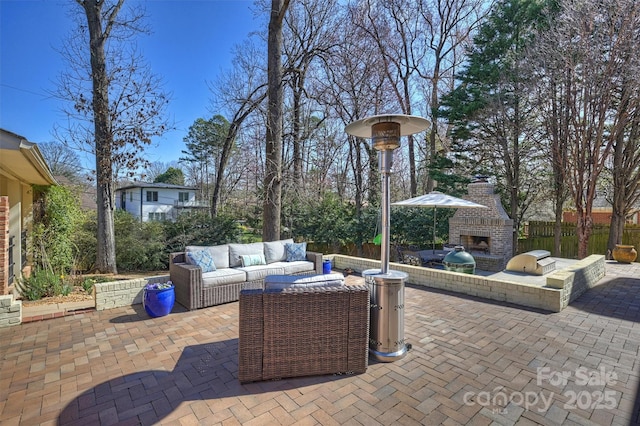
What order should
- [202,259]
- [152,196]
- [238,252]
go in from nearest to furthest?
[202,259] → [238,252] → [152,196]

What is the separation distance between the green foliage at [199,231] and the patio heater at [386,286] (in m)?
7.42

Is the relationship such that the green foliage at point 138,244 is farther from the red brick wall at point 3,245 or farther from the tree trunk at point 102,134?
the red brick wall at point 3,245

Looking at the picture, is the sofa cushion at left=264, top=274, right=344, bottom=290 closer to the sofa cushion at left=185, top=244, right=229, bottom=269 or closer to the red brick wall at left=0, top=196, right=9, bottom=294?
the sofa cushion at left=185, top=244, right=229, bottom=269

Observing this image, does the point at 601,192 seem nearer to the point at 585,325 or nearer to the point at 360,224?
the point at 360,224

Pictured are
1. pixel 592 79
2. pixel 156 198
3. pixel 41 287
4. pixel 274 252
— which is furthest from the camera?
pixel 156 198

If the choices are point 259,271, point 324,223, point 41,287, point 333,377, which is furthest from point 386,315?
point 324,223

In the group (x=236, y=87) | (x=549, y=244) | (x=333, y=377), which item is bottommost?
(x=333, y=377)

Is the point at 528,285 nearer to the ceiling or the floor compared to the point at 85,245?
nearer to the floor

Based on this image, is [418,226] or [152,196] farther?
[152,196]

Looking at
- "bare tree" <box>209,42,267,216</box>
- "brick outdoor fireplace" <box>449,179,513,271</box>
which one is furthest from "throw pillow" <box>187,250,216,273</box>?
"brick outdoor fireplace" <box>449,179,513,271</box>

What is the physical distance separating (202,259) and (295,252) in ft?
6.07

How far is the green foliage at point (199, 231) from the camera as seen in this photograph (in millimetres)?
9023

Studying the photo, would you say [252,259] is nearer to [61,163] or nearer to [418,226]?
[418,226]

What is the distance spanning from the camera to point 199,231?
368 inches
